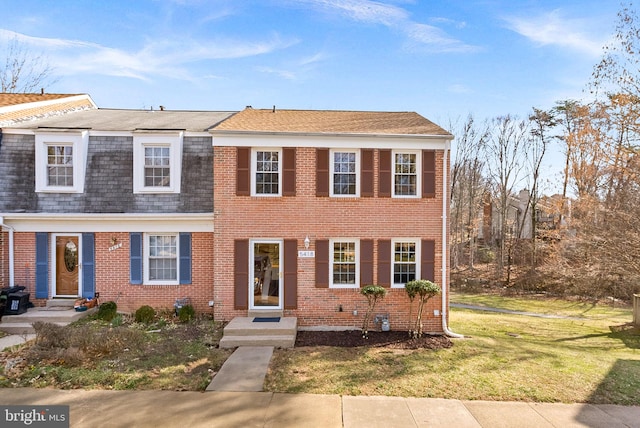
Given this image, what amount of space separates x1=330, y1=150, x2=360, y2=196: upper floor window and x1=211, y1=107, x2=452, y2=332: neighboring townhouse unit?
0.03m

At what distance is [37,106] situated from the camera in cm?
1302

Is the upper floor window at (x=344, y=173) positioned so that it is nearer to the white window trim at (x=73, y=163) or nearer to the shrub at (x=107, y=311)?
the shrub at (x=107, y=311)

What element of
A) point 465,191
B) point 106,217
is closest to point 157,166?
point 106,217

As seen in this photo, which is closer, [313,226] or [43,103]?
[313,226]

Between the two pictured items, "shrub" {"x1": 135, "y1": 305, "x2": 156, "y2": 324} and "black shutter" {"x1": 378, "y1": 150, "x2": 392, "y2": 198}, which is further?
"black shutter" {"x1": 378, "y1": 150, "x2": 392, "y2": 198}

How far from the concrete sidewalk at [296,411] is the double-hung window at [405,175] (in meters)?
6.00

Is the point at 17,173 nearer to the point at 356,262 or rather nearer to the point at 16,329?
the point at 16,329

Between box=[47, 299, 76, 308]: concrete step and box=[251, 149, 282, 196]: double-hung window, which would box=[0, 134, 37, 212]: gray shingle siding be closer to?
box=[47, 299, 76, 308]: concrete step

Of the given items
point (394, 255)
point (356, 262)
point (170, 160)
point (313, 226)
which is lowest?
point (356, 262)

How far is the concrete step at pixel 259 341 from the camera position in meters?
8.41

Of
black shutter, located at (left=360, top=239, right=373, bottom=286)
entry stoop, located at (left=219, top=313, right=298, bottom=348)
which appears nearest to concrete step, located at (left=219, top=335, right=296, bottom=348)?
entry stoop, located at (left=219, top=313, right=298, bottom=348)

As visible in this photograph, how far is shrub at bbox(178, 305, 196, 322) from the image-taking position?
10062 mm

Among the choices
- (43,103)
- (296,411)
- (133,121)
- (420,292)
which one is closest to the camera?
(296,411)

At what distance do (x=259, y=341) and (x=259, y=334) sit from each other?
1.21 ft
